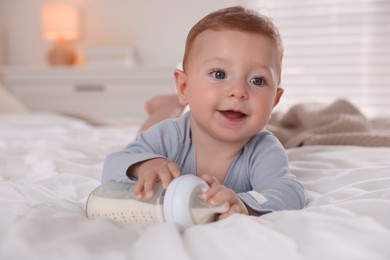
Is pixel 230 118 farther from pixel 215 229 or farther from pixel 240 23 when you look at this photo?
pixel 215 229

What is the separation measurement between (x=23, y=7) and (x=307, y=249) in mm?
3975

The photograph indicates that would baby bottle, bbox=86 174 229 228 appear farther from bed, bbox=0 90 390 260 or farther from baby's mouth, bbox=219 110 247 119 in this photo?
baby's mouth, bbox=219 110 247 119

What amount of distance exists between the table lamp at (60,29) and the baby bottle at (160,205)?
3127 millimetres

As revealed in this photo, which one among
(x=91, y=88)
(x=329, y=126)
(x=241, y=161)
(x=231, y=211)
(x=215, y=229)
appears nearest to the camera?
(x=215, y=229)

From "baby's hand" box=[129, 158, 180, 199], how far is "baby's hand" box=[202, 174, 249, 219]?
6cm

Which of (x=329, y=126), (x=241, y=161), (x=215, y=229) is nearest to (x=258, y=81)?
(x=241, y=161)

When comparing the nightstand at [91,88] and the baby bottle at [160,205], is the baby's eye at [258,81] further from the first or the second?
the nightstand at [91,88]

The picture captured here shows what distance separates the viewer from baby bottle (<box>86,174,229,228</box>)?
0.73 meters

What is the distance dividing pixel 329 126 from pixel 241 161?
27.6 inches

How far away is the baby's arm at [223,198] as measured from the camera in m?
0.76

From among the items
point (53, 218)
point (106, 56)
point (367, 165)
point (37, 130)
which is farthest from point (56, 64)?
point (53, 218)

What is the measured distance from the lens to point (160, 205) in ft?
2.52

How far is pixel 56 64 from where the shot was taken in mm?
3842

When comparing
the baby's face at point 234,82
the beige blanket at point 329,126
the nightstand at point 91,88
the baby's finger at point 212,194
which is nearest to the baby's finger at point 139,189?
the baby's finger at point 212,194
